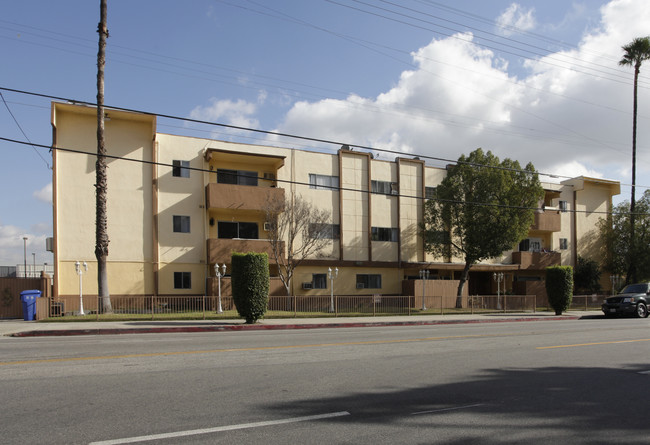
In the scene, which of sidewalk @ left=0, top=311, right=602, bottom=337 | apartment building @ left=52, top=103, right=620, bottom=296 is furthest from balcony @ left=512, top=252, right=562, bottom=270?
sidewalk @ left=0, top=311, right=602, bottom=337

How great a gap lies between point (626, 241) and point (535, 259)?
9710 millimetres

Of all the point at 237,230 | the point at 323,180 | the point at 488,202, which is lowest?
the point at 237,230

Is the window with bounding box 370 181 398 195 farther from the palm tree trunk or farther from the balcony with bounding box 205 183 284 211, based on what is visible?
the palm tree trunk

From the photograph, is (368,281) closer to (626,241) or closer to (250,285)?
(250,285)

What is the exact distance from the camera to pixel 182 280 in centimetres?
3153

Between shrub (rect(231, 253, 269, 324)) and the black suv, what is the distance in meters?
19.5

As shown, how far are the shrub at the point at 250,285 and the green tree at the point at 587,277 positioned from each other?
33.8m

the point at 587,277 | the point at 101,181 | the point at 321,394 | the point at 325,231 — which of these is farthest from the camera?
the point at 587,277

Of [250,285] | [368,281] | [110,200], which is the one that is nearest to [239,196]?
[110,200]

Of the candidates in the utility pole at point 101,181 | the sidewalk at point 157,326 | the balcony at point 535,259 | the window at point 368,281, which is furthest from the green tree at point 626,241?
the utility pole at point 101,181

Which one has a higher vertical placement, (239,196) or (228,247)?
(239,196)

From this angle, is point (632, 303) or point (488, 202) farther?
point (488, 202)

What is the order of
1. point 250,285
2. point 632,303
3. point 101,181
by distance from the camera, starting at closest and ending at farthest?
point 250,285
point 101,181
point 632,303

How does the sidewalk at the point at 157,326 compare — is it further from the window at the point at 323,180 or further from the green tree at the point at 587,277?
the green tree at the point at 587,277
